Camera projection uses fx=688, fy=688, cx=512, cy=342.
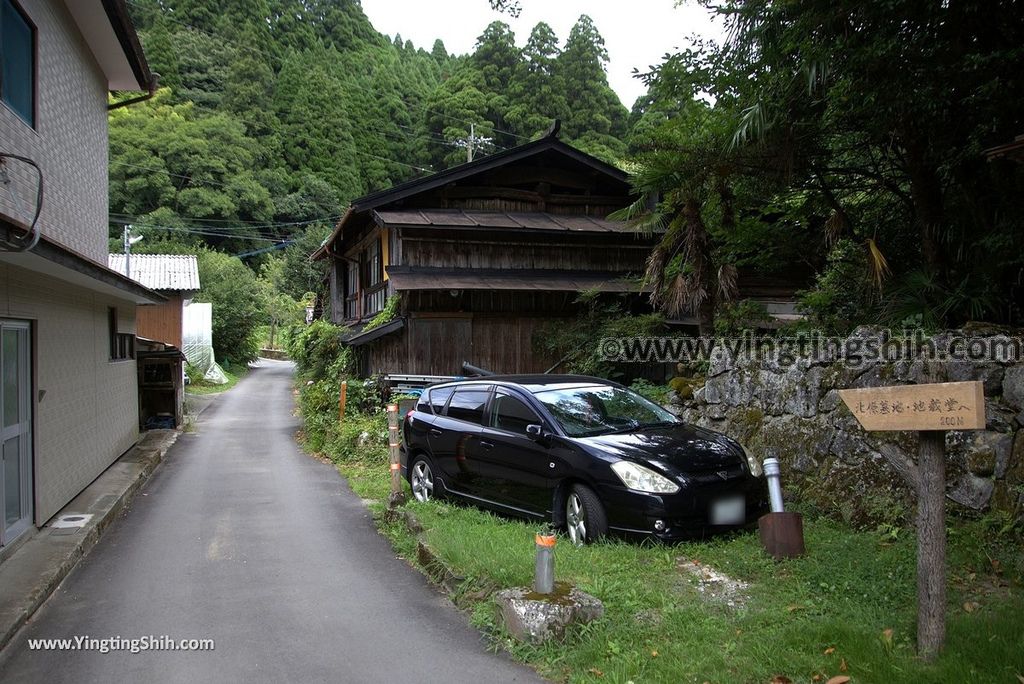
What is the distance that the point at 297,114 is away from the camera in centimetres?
4803

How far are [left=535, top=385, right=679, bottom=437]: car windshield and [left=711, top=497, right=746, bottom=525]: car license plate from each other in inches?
45.4

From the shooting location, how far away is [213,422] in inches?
696

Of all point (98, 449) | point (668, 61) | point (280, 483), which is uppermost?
point (668, 61)

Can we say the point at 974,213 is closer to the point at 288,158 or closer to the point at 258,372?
the point at 258,372

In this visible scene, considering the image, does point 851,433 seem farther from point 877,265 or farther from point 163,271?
point 163,271

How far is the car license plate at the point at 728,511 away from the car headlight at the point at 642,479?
17.5 inches

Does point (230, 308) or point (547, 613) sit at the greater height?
point (230, 308)

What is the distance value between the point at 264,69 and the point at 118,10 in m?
45.2

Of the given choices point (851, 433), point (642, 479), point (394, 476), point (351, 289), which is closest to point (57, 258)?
point (394, 476)

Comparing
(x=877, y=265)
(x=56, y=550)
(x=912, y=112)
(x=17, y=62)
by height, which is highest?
(x=17, y=62)

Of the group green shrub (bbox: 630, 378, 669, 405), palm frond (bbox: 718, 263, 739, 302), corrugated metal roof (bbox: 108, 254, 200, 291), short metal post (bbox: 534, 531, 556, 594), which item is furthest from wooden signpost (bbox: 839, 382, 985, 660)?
corrugated metal roof (bbox: 108, 254, 200, 291)

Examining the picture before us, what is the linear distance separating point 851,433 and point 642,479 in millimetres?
2167

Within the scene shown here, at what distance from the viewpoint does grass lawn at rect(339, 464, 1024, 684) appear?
3.65 metres

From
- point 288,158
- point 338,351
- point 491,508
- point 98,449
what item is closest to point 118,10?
point 98,449
